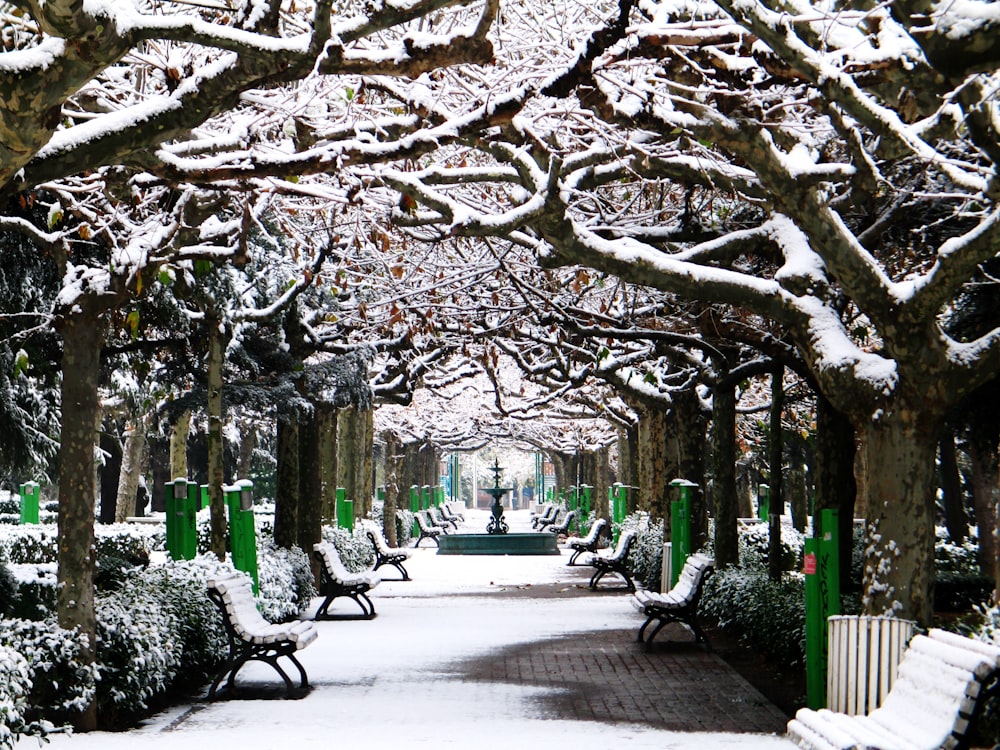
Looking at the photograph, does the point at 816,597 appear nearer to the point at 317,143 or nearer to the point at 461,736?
the point at 461,736

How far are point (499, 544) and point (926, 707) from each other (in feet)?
105

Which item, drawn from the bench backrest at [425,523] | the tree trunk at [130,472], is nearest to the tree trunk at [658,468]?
the bench backrest at [425,523]

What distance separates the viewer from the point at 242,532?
1524cm

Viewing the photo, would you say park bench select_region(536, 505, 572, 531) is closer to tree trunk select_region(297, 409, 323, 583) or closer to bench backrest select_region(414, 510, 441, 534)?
bench backrest select_region(414, 510, 441, 534)

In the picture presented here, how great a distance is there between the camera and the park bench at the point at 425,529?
136ft

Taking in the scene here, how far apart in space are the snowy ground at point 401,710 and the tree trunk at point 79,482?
86 centimetres

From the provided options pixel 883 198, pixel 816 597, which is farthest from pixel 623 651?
pixel 883 198

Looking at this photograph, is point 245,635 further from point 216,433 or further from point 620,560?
point 620,560

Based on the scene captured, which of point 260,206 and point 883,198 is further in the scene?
point 883,198

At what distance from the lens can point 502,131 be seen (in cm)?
995

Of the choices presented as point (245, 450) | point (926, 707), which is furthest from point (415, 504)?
point (926, 707)

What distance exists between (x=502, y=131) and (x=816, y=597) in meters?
4.41

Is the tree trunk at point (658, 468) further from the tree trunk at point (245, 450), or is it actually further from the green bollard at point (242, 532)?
the tree trunk at point (245, 450)

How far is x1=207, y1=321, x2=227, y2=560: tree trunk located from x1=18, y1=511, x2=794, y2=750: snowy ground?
1.73m
